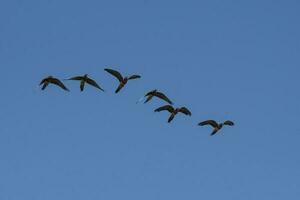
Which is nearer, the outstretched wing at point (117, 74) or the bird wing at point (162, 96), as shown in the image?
the outstretched wing at point (117, 74)

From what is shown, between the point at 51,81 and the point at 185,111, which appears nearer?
the point at 51,81

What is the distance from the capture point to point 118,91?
288 ft

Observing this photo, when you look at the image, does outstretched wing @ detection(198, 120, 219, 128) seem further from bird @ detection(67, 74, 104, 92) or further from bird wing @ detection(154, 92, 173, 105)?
bird @ detection(67, 74, 104, 92)

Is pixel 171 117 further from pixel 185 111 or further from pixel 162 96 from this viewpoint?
pixel 162 96

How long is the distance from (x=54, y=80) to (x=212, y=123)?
18.8 meters

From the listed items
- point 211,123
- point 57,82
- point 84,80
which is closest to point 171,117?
point 211,123

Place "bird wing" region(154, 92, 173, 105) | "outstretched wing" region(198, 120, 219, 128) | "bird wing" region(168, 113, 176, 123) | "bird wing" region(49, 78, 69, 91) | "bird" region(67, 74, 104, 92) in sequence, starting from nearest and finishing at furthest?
"bird wing" region(49, 78, 69, 91) < "bird" region(67, 74, 104, 92) < "bird wing" region(154, 92, 173, 105) < "bird wing" region(168, 113, 176, 123) < "outstretched wing" region(198, 120, 219, 128)

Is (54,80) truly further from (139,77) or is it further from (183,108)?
(183,108)

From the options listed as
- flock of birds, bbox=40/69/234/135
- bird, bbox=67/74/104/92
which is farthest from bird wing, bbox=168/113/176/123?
bird, bbox=67/74/104/92

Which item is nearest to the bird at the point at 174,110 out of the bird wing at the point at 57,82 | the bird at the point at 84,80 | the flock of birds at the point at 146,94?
the flock of birds at the point at 146,94

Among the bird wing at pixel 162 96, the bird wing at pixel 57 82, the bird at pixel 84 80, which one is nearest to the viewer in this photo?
the bird wing at pixel 57 82

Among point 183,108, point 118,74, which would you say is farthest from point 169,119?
point 118,74

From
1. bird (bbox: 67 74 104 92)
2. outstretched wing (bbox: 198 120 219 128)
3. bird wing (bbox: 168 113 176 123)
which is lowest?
bird (bbox: 67 74 104 92)

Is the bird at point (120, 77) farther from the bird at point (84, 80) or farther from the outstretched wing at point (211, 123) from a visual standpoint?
the outstretched wing at point (211, 123)
